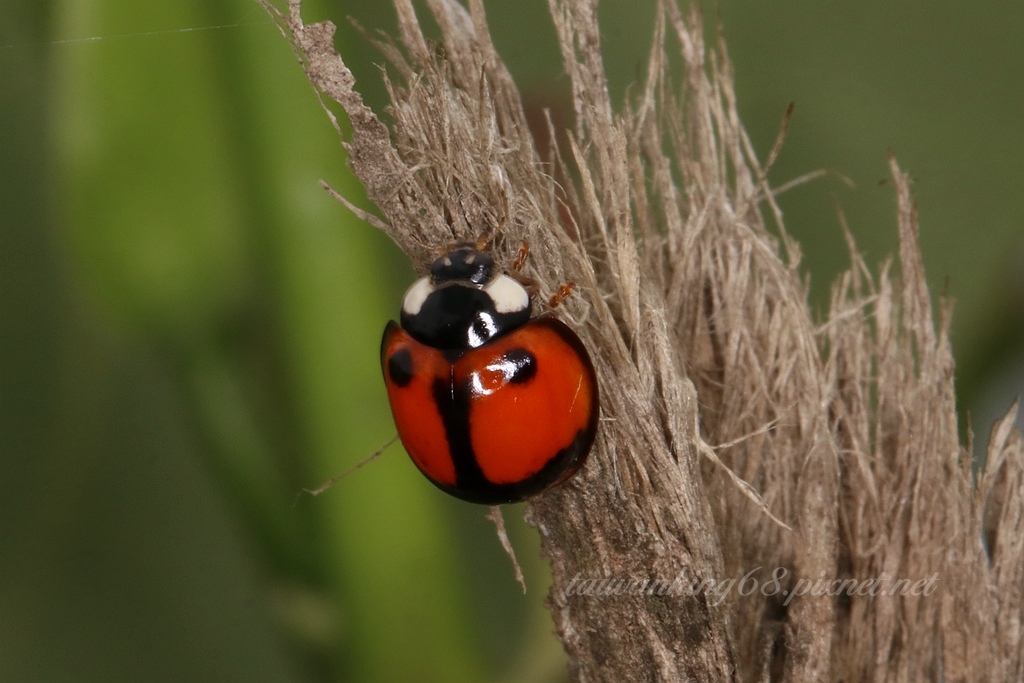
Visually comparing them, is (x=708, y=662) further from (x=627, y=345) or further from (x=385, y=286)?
(x=385, y=286)

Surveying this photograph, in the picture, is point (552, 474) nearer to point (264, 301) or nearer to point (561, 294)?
point (561, 294)

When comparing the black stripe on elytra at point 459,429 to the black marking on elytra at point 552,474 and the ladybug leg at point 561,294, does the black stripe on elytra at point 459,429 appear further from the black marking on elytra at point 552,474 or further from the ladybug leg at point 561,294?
the ladybug leg at point 561,294

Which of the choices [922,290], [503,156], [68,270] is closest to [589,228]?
[503,156]

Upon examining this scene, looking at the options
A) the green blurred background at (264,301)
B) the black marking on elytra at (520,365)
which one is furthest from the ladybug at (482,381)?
the green blurred background at (264,301)

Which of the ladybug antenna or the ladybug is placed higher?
the ladybug

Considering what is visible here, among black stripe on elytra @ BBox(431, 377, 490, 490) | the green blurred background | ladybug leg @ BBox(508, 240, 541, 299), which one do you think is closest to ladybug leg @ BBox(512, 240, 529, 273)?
ladybug leg @ BBox(508, 240, 541, 299)

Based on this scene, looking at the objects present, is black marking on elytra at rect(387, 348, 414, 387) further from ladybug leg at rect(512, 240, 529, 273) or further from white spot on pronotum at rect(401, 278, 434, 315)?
ladybug leg at rect(512, 240, 529, 273)

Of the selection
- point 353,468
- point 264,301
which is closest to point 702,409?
point 353,468
